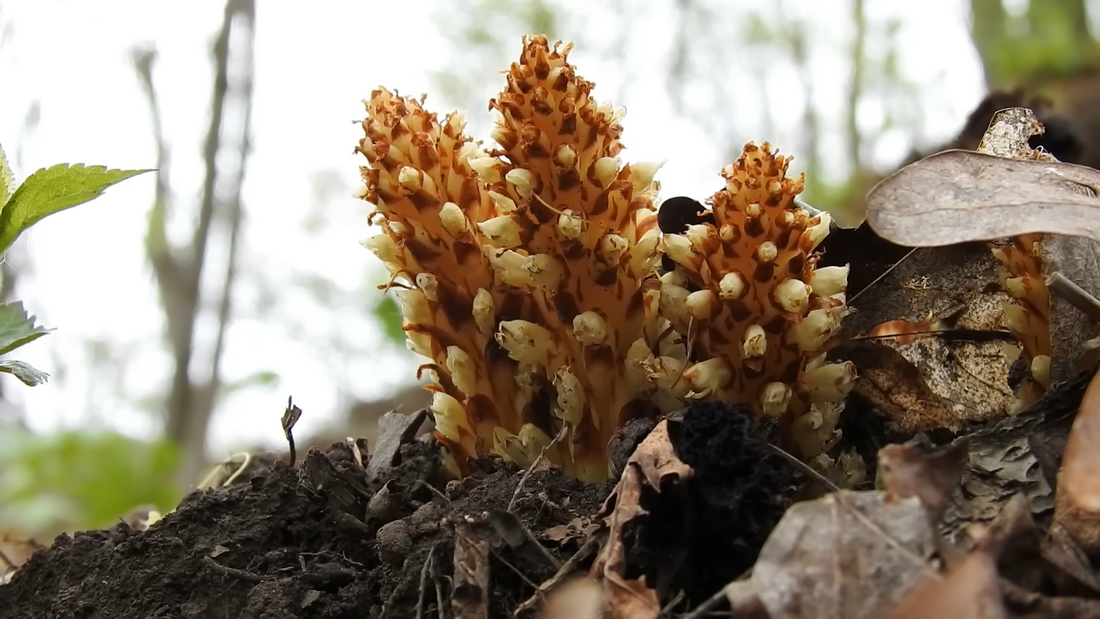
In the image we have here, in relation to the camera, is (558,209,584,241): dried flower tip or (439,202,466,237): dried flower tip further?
(439,202,466,237): dried flower tip

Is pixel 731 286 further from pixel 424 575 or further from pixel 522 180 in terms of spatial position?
pixel 424 575

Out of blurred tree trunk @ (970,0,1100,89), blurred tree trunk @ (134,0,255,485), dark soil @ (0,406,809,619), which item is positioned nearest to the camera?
dark soil @ (0,406,809,619)

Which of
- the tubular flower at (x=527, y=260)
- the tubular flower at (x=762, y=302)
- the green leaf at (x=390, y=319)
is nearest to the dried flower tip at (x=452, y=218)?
the tubular flower at (x=527, y=260)

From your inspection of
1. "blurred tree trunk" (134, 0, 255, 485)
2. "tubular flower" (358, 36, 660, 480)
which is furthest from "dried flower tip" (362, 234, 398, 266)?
"blurred tree trunk" (134, 0, 255, 485)

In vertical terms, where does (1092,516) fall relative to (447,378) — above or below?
below

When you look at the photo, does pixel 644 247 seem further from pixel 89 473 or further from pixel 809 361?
pixel 89 473

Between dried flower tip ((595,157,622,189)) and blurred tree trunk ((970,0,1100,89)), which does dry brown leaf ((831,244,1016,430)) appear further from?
blurred tree trunk ((970,0,1100,89))

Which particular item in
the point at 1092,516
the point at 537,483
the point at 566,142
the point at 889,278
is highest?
the point at 566,142

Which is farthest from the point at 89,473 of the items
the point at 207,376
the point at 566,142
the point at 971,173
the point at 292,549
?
the point at 971,173
